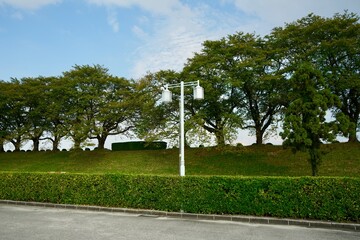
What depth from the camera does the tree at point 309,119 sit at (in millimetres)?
21891

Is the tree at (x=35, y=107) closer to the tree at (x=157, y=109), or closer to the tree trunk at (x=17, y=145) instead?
the tree trunk at (x=17, y=145)

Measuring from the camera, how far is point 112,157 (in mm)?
38656

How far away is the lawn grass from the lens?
27.4 metres

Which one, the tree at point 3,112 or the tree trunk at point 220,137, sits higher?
the tree at point 3,112

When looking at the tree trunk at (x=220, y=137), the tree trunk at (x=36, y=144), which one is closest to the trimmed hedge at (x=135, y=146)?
the tree trunk at (x=220, y=137)

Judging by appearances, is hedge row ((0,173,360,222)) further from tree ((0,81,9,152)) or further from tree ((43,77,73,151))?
tree ((0,81,9,152))

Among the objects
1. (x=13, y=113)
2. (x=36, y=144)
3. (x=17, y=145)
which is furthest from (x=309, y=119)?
(x=17, y=145)

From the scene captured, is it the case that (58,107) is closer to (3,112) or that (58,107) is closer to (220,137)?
(3,112)

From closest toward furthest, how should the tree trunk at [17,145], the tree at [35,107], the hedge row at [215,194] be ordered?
the hedge row at [215,194]
the tree at [35,107]
the tree trunk at [17,145]

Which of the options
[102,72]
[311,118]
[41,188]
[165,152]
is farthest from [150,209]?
[102,72]

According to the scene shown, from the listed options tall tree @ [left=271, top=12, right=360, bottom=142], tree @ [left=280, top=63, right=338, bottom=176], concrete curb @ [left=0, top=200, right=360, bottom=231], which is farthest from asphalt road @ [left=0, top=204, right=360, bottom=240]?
tall tree @ [left=271, top=12, right=360, bottom=142]

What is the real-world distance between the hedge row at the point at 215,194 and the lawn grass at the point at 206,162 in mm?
11922

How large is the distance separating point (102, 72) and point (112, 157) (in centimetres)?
1343

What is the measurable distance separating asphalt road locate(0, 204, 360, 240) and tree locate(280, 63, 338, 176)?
37.8 ft
